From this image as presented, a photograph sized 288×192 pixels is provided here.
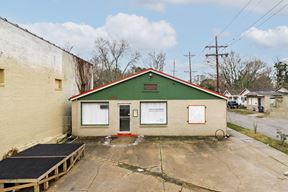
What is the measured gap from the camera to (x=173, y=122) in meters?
15.4

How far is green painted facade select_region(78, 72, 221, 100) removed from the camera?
1544 cm

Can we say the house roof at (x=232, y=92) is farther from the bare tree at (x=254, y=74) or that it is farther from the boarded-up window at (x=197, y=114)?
the boarded-up window at (x=197, y=114)

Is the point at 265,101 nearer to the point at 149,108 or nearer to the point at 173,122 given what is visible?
the point at 173,122

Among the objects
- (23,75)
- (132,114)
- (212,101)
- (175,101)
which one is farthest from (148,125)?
(23,75)

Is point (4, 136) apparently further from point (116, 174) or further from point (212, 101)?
point (212, 101)

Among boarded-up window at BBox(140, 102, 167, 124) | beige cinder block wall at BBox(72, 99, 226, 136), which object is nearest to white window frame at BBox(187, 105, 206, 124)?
beige cinder block wall at BBox(72, 99, 226, 136)

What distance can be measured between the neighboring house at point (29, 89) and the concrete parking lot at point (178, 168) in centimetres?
265

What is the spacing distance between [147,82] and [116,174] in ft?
26.2

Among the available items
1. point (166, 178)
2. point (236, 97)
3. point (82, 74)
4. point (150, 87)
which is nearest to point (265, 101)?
point (236, 97)

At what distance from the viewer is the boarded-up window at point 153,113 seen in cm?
1547

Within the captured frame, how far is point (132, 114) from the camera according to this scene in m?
15.4

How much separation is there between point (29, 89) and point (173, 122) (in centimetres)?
826

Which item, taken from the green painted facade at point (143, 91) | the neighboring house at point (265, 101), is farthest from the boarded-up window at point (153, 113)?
the neighboring house at point (265, 101)

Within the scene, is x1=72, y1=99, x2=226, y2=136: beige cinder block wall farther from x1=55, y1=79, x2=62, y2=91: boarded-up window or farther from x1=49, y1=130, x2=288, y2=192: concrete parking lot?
x1=49, y1=130, x2=288, y2=192: concrete parking lot
